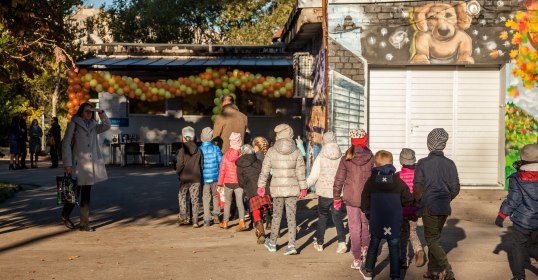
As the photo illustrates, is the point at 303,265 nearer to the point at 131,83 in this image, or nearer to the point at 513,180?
the point at 513,180

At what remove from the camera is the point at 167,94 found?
2320cm

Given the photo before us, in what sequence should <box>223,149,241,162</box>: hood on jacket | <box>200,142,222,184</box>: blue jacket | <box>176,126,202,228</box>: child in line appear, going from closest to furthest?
1. <box>223,149,241,162</box>: hood on jacket
2. <box>176,126,202,228</box>: child in line
3. <box>200,142,222,184</box>: blue jacket

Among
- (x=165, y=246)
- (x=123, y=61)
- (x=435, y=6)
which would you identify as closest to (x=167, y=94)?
(x=123, y=61)

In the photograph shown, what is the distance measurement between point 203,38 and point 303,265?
42693 millimetres

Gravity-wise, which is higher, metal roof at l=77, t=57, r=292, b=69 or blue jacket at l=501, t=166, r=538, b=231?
metal roof at l=77, t=57, r=292, b=69

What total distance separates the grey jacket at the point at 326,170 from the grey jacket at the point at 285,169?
230 mm

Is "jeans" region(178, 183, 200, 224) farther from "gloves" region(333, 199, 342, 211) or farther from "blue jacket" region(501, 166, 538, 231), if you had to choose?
"blue jacket" region(501, 166, 538, 231)

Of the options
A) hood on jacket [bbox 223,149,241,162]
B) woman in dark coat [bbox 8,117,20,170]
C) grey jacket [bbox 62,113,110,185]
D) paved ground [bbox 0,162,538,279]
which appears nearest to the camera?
paved ground [bbox 0,162,538,279]

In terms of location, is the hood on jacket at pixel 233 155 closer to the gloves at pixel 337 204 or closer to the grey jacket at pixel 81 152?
the grey jacket at pixel 81 152

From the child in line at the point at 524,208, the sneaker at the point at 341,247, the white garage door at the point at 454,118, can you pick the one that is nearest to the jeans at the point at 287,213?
the sneaker at the point at 341,247

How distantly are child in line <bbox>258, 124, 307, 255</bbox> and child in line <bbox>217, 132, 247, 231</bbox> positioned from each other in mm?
1990

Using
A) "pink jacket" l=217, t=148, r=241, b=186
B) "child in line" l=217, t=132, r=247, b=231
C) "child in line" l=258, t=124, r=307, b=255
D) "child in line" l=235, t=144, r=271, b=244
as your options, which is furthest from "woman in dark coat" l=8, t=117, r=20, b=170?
"child in line" l=258, t=124, r=307, b=255

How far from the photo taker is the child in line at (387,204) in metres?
7.64

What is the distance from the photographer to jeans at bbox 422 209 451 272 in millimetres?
7867
